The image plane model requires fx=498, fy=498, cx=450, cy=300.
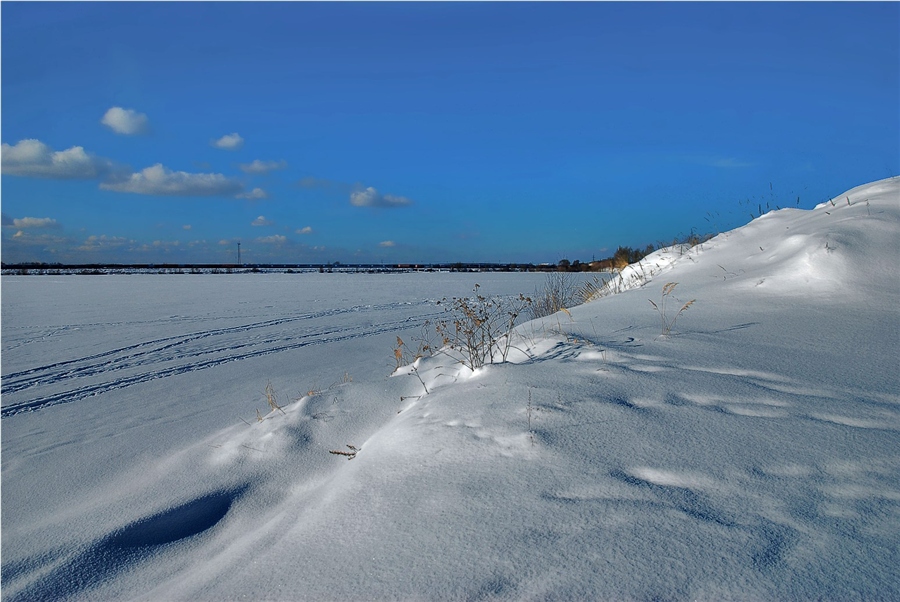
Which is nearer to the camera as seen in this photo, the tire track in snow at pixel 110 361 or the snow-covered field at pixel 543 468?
the snow-covered field at pixel 543 468

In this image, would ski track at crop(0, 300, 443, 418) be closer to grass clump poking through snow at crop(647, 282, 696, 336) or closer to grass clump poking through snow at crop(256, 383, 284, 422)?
grass clump poking through snow at crop(256, 383, 284, 422)

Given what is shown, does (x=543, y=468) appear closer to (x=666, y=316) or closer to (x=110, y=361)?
(x=666, y=316)

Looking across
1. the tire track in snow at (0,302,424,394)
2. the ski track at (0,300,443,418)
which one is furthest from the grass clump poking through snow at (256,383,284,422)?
the tire track in snow at (0,302,424,394)

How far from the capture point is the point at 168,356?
Result: 6.82 meters

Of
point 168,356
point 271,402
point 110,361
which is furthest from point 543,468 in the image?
point 110,361

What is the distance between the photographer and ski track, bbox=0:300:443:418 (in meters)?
5.31

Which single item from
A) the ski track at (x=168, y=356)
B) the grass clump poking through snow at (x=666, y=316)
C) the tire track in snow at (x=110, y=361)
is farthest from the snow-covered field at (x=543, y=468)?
the tire track in snow at (x=110, y=361)

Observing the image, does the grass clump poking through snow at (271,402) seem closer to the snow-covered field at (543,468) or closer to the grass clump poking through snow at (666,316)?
the snow-covered field at (543,468)

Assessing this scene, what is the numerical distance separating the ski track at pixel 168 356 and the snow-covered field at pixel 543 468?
0.26m

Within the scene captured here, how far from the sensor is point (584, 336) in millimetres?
3623

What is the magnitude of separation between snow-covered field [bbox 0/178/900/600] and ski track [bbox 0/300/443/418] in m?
0.26

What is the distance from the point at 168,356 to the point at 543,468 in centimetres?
650

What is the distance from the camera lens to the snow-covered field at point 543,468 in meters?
1.41

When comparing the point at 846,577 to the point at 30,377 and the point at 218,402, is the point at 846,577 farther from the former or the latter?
the point at 30,377
